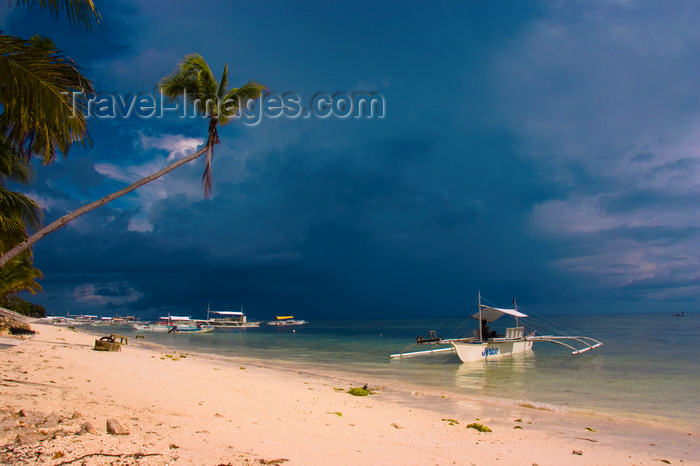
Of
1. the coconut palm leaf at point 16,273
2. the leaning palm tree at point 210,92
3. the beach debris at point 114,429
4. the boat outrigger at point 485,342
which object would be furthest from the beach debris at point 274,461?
the boat outrigger at point 485,342

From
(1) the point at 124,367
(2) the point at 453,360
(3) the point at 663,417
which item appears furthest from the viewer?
(2) the point at 453,360

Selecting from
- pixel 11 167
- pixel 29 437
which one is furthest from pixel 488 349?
pixel 29 437

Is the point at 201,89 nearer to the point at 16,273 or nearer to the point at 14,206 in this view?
the point at 14,206

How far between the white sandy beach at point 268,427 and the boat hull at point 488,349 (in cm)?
1594

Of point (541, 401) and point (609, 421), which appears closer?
point (609, 421)

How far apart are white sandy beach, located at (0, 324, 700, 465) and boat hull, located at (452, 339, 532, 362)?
52.3 feet

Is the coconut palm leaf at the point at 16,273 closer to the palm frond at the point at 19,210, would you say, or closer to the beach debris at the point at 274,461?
the palm frond at the point at 19,210

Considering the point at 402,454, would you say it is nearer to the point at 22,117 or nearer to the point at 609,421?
the point at 22,117

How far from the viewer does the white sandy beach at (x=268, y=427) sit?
196 inches

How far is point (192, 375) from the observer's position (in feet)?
47.0

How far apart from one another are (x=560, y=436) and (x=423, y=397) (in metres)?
5.51

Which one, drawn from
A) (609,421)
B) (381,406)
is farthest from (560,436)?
(381,406)

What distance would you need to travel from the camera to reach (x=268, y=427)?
7.28 metres

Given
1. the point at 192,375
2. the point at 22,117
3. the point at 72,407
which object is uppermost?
the point at 22,117
